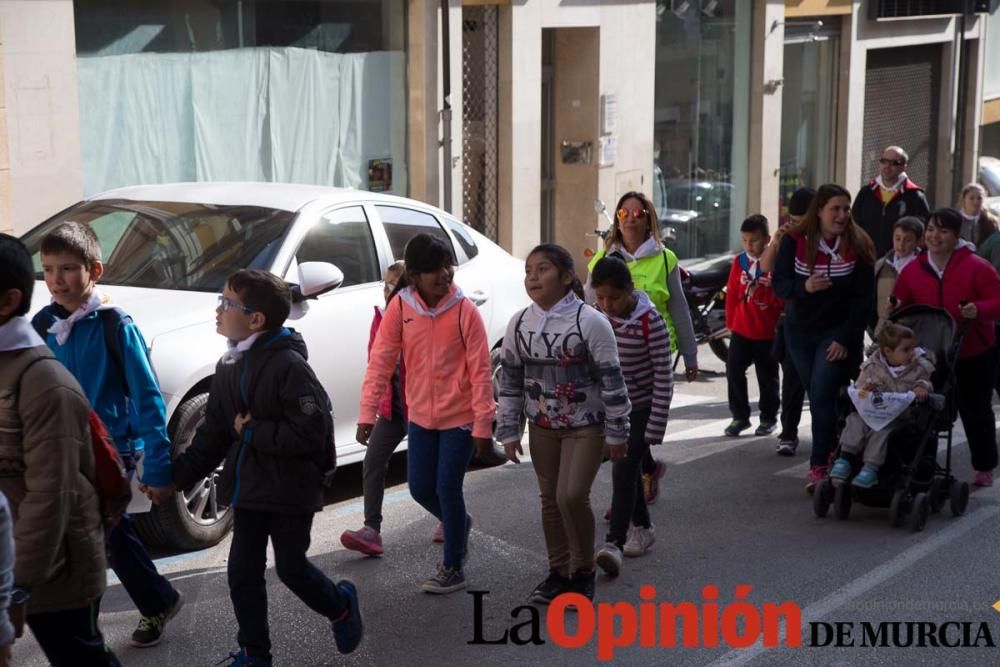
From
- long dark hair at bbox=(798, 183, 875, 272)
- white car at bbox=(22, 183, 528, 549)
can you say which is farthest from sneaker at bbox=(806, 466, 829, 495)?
white car at bbox=(22, 183, 528, 549)

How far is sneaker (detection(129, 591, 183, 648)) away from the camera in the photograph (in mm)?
5906

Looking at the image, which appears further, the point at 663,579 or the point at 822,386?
the point at 822,386

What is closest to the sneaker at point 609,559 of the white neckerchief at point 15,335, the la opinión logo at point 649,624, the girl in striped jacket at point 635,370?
the girl in striped jacket at point 635,370

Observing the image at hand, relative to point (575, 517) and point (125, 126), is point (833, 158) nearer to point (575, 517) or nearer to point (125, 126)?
point (125, 126)

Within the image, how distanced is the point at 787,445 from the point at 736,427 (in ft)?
2.09

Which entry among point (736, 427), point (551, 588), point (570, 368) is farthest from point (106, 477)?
point (736, 427)

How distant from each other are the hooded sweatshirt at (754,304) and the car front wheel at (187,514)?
413cm

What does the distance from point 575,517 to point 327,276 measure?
1.99m

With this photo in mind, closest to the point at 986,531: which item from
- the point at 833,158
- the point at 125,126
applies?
the point at 125,126

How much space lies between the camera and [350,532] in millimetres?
7223

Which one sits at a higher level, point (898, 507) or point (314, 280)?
point (314, 280)

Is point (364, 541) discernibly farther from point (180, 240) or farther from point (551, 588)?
point (180, 240)

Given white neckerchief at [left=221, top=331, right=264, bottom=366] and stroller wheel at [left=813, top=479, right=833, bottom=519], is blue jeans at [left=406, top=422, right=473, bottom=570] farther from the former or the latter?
stroller wheel at [left=813, top=479, right=833, bottom=519]

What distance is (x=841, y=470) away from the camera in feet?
25.7
